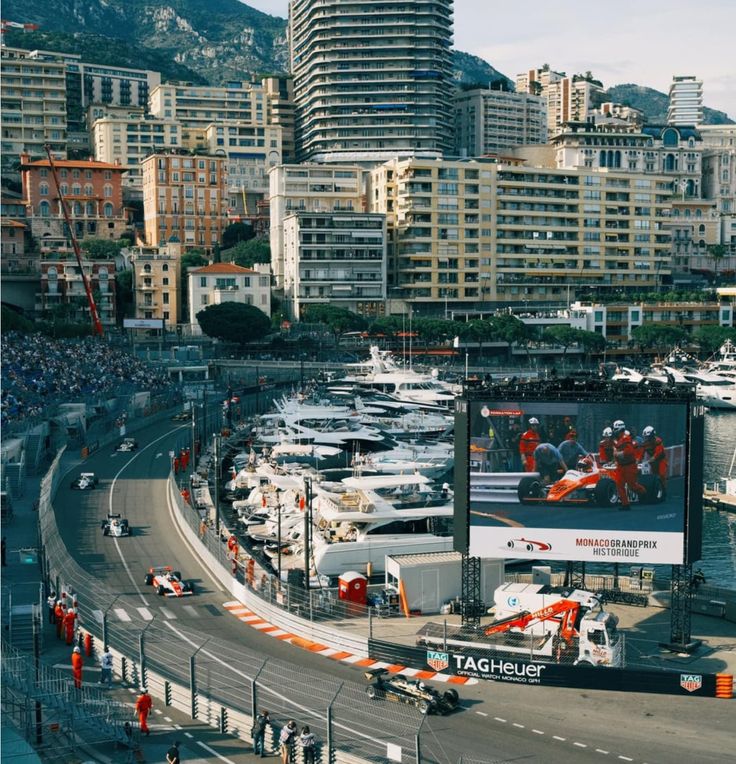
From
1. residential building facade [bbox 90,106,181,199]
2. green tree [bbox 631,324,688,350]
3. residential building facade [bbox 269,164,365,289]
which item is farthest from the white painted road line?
residential building facade [bbox 90,106,181,199]

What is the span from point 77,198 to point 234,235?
20.9m

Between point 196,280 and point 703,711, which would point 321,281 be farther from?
point 703,711

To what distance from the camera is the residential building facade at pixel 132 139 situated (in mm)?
173500

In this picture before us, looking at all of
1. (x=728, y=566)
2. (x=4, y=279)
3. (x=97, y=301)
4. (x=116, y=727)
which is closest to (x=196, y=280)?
(x=97, y=301)

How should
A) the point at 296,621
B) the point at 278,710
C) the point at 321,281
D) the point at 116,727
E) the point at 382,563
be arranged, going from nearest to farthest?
the point at 116,727 < the point at 278,710 < the point at 296,621 < the point at 382,563 < the point at 321,281

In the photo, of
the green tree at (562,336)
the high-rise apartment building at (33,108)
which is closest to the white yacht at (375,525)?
the green tree at (562,336)

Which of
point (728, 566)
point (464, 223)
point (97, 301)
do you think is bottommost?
point (728, 566)

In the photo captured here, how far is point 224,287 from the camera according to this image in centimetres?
12350

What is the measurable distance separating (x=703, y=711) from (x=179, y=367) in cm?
8105

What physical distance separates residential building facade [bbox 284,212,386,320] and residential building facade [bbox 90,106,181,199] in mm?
49872

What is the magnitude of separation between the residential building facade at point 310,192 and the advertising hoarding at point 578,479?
110 metres

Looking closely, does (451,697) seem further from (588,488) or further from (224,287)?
(224,287)

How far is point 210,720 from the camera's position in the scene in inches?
997

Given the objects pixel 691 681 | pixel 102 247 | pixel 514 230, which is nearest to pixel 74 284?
pixel 102 247
